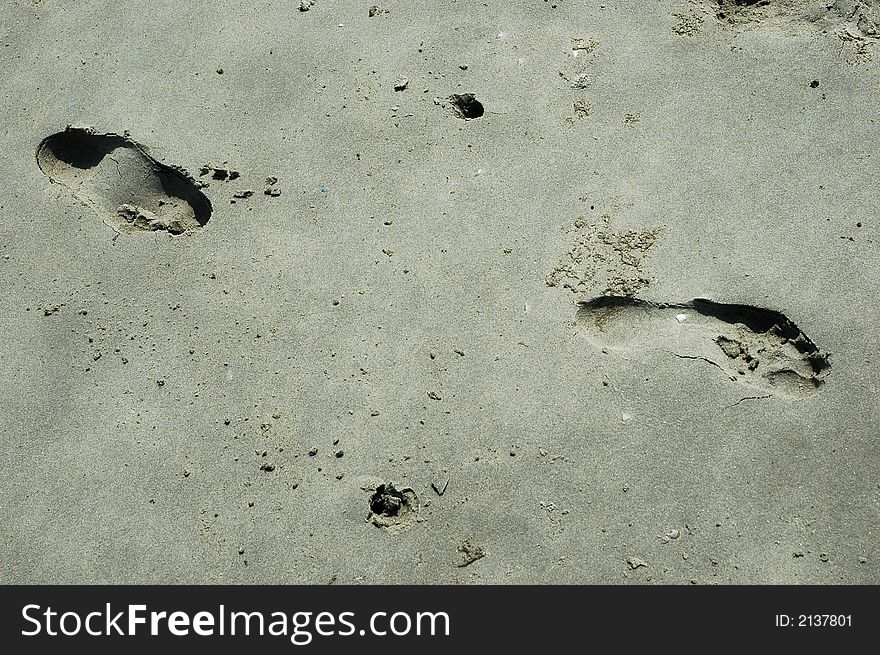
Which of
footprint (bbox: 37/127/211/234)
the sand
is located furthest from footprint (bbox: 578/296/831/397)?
footprint (bbox: 37/127/211/234)

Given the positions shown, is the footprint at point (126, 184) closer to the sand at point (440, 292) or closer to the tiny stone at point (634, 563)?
the sand at point (440, 292)

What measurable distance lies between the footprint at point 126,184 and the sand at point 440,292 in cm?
2

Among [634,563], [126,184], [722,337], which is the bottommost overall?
[634,563]

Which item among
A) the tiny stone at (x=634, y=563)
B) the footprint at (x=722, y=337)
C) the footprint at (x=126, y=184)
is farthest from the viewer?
the footprint at (x=126, y=184)

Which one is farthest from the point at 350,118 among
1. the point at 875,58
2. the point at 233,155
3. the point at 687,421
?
the point at 875,58

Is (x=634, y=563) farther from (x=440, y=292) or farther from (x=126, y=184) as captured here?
(x=126, y=184)

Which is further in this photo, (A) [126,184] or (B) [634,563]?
(A) [126,184]

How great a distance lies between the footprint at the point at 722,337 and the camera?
10.5 feet

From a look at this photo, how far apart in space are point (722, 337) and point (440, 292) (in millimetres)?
1163

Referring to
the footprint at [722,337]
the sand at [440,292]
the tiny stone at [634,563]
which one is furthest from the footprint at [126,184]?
the tiny stone at [634,563]

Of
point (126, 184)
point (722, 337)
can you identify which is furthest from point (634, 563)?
point (126, 184)

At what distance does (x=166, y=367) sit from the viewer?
3.29 meters

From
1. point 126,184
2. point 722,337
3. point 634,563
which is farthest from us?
point 126,184

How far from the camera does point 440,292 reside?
11.0 feet
